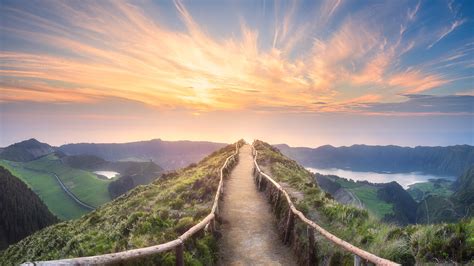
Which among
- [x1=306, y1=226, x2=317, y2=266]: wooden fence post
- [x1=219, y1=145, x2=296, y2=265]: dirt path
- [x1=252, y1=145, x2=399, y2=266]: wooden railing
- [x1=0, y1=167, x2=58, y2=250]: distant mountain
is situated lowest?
[x1=0, y1=167, x2=58, y2=250]: distant mountain

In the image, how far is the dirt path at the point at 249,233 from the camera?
1241 centimetres

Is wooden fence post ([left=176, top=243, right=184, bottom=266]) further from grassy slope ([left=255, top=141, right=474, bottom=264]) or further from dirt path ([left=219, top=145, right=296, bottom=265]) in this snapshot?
grassy slope ([left=255, top=141, right=474, bottom=264])

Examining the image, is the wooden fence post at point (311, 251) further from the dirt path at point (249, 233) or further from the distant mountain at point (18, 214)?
→ the distant mountain at point (18, 214)

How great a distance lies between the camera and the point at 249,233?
15.5 m

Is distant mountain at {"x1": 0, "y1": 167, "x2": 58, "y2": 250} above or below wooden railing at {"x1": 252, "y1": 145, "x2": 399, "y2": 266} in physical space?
below

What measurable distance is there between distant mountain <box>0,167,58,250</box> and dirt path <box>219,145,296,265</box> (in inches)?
5690

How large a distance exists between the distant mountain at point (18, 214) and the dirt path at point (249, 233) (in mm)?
144515

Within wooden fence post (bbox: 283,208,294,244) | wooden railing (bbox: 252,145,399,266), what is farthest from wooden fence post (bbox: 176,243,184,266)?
wooden fence post (bbox: 283,208,294,244)

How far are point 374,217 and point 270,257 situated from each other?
4.28 meters

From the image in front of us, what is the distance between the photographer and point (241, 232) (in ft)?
51.1

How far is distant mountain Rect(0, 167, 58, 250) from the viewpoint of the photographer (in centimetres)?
13805

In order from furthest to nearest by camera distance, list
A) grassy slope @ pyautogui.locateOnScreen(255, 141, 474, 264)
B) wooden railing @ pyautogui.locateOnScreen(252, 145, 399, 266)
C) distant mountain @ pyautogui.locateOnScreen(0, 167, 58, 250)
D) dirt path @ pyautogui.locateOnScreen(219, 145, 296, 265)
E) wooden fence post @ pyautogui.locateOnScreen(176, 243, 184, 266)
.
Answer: distant mountain @ pyautogui.locateOnScreen(0, 167, 58, 250)
dirt path @ pyautogui.locateOnScreen(219, 145, 296, 265)
wooden fence post @ pyautogui.locateOnScreen(176, 243, 184, 266)
grassy slope @ pyautogui.locateOnScreen(255, 141, 474, 264)
wooden railing @ pyautogui.locateOnScreen(252, 145, 399, 266)

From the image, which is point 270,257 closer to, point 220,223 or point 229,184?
point 220,223

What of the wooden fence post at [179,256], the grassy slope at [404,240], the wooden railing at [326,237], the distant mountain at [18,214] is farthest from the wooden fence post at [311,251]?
the distant mountain at [18,214]
